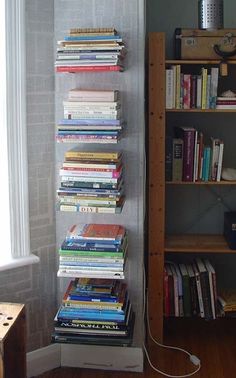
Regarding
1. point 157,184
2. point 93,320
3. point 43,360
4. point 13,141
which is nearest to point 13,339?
point 93,320

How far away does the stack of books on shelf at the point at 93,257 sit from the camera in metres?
2.50

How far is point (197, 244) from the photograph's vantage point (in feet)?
10.4

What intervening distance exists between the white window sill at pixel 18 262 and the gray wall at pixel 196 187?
105 centimetres

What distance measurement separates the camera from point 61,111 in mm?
2645

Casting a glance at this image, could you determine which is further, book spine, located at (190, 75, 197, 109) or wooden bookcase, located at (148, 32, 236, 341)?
book spine, located at (190, 75, 197, 109)

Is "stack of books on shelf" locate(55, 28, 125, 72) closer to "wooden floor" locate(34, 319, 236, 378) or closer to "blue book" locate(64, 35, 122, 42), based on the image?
"blue book" locate(64, 35, 122, 42)

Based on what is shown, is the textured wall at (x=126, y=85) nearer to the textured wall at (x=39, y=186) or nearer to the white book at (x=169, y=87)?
the textured wall at (x=39, y=186)

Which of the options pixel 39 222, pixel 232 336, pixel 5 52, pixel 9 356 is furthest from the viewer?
pixel 232 336

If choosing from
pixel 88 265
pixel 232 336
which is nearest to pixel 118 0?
pixel 88 265

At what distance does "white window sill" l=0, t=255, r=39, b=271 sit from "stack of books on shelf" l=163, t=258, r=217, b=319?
0.83 m

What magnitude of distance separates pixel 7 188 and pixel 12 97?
429 mm

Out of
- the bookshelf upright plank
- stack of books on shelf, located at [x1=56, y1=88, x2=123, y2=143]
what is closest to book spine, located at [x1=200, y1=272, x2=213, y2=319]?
the bookshelf upright plank

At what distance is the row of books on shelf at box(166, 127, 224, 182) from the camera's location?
3021mm

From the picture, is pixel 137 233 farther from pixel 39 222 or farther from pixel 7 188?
pixel 7 188
